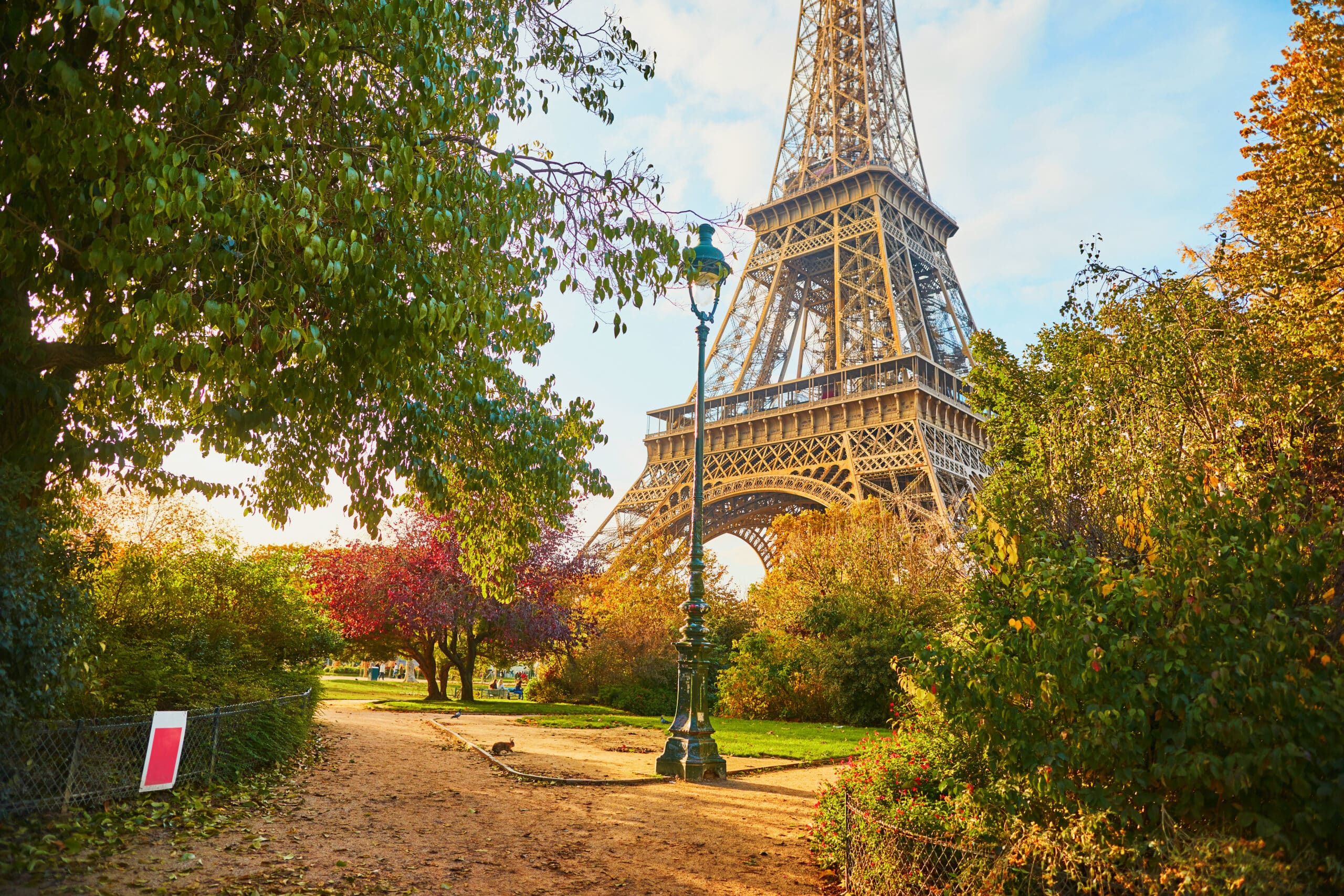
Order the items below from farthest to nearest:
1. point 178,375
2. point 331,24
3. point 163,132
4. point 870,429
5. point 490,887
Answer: point 870,429, point 178,375, point 490,887, point 331,24, point 163,132

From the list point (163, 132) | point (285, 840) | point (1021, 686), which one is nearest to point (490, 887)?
point (285, 840)

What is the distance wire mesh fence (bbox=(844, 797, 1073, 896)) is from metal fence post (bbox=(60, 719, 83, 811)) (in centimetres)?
597

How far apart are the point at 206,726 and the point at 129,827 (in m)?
2.09

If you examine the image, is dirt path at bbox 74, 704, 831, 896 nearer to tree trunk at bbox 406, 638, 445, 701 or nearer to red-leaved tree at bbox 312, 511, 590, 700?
red-leaved tree at bbox 312, 511, 590, 700

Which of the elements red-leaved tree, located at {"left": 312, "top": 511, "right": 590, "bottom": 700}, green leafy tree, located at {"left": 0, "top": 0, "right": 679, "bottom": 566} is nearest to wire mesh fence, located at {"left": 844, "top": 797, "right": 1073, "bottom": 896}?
green leafy tree, located at {"left": 0, "top": 0, "right": 679, "bottom": 566}

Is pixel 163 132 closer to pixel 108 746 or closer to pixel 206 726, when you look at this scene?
pixel 108 746

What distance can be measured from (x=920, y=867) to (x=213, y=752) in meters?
6.84

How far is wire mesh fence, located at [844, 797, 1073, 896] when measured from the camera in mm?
4543

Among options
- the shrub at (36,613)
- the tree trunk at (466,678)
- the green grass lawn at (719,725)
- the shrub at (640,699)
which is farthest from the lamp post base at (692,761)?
the tree trunk at (466,678)

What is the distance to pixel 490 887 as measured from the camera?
572 centimetres

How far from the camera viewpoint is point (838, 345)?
117 ft

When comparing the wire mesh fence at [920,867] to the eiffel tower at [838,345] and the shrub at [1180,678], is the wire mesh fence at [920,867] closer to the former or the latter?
the shrub at [1180,678]

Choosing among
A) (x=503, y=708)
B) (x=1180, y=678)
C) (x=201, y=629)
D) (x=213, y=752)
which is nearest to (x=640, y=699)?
(x=503, y=708)

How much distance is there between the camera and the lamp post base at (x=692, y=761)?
34.1 ft
